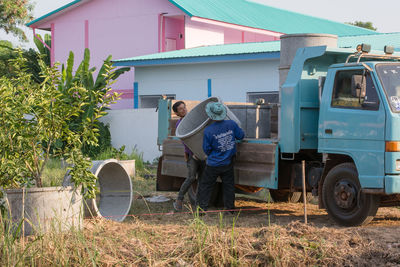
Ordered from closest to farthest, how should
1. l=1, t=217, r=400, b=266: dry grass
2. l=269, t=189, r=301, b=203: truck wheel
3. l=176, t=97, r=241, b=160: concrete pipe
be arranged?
l=1, t=217, r=400, b=266: dry grass
l=176, t=97, r=241, b=160: concrete pipe
l=269, t=189, r=301, b=203: truck wheel

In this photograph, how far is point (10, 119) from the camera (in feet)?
26.4

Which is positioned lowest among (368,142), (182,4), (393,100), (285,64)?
(368,142)

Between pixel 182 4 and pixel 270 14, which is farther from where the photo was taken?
pixel 270 14

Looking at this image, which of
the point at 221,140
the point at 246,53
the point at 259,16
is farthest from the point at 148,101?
the point at 221,140

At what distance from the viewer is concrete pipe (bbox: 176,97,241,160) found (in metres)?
10.7

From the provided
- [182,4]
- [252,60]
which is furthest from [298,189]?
[182,4]

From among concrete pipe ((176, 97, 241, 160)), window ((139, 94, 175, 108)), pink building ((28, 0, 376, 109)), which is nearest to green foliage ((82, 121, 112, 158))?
window ((139, 94, 175, 108))

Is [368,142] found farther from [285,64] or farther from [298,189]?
[285,64]

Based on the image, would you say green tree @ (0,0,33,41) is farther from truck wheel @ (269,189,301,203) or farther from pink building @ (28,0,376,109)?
truck wheel @ (269,189,301,203)

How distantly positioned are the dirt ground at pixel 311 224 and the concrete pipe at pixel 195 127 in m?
1.01

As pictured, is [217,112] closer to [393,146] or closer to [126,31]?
[393,146]

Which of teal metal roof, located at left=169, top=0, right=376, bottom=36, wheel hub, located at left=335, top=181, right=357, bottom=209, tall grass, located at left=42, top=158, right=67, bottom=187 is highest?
teal metal roof, located at left=169, top=0, right=376, bottom=36

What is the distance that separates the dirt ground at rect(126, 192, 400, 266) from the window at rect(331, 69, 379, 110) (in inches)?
64.8

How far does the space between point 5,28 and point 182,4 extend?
14280 mm
